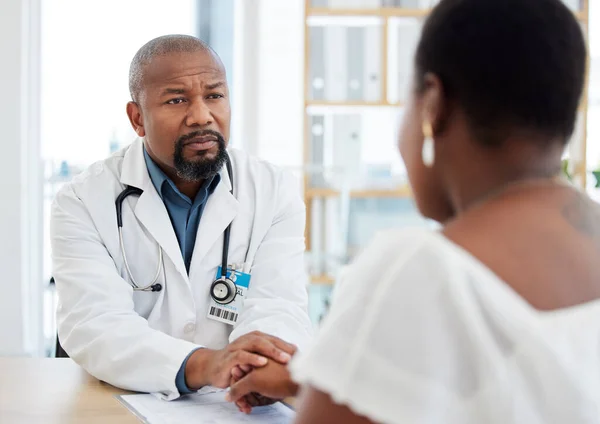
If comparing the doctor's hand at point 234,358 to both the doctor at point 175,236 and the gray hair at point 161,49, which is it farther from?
the gray hair at point 161,49

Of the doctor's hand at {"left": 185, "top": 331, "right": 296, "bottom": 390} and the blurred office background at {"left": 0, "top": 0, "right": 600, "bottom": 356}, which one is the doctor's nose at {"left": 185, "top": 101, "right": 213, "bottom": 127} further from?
the blurred office background at {"left": 0, "top": 0, "right": 600, "bottom": 356}

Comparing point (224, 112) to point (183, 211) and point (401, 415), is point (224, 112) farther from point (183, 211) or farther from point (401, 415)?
point (401, 415)

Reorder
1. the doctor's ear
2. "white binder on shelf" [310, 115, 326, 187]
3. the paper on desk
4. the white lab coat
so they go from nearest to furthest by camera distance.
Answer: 1. the paper on desk
2. the white lab coat
3. the doctor's ear
4. "white binder on shelf" [310, 115, 326, 187]

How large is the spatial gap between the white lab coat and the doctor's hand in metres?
0.05

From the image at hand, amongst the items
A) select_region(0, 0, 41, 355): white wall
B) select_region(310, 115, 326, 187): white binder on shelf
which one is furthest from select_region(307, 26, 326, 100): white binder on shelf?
select_region(0, 0, 41, 355): white wall

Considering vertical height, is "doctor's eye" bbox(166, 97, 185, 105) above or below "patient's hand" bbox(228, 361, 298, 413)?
above

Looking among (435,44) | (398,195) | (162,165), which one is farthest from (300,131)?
(435,44)

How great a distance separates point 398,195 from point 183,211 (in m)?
1.95

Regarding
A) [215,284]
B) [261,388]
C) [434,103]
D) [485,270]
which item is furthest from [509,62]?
[215,284]

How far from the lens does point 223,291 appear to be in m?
1.57

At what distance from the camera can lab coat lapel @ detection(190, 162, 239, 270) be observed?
1615mm

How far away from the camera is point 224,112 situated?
1.72 metres

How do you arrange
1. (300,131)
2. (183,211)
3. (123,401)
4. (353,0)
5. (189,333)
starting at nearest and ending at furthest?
1. (123,401)
2. (189,333)
3. (183,211)
4. (353,0)
5. (300,131)

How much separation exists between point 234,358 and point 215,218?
1.72 ft
